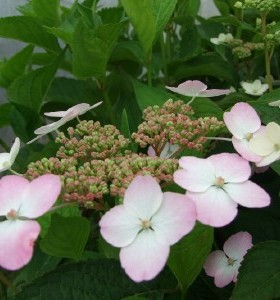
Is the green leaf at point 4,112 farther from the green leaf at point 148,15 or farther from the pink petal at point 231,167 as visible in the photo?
the pink petal at point 231,167

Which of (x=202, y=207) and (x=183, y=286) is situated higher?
(x=202, y=207)

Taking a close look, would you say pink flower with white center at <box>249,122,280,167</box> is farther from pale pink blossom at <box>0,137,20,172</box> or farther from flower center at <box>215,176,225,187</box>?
pale pink blossom at <box>0,137,20,172</box>

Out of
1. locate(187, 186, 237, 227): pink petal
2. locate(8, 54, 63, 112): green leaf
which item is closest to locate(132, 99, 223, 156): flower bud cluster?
locate(187, 186, 237, 227): pink petal

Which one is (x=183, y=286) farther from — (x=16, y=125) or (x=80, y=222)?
(x=16, y=125)

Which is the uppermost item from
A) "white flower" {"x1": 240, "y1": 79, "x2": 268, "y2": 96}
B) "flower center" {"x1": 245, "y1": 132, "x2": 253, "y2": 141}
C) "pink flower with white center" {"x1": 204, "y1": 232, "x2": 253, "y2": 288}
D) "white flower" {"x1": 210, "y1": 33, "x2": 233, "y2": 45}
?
"flower center" {"x1": 245, "y1": 132, "x2": 253, "y2": 141}

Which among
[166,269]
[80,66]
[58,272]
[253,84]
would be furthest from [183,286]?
[253,84]

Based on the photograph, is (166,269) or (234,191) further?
(166,269)

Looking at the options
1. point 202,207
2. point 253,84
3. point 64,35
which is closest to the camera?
point 202,207

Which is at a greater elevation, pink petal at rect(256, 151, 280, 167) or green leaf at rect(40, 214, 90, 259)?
pink petal at rect(256, 151, 280, 167)
